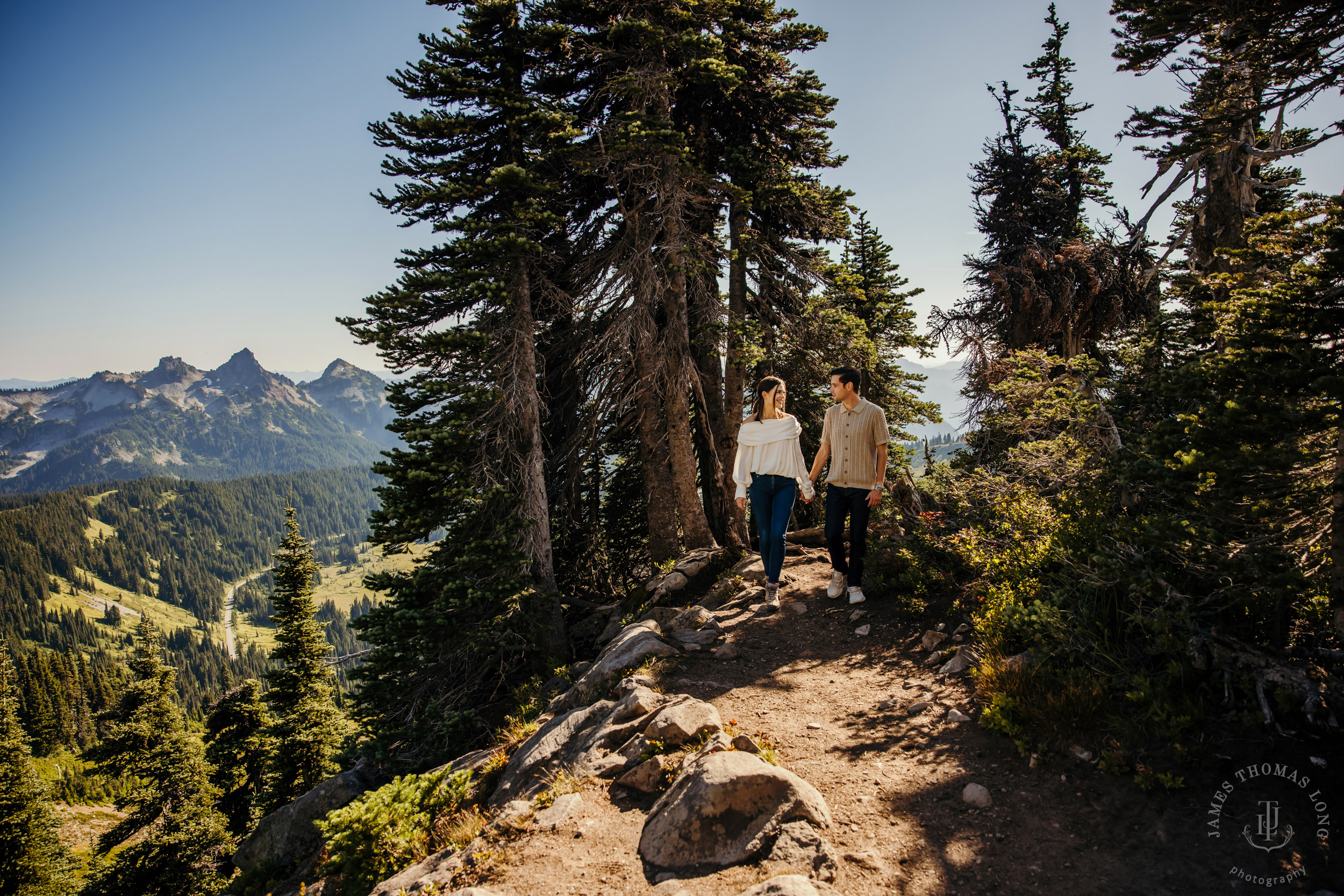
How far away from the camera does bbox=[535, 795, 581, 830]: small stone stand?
4.18 metres

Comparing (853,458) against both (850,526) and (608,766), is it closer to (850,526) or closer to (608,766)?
(850,526)

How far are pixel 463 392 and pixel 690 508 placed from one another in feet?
17.0

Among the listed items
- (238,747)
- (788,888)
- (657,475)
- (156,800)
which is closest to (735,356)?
(657,475)

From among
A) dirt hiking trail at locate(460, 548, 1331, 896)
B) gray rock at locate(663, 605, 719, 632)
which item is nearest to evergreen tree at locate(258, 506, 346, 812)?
gray rock at locate(663, 605, 719, 632)

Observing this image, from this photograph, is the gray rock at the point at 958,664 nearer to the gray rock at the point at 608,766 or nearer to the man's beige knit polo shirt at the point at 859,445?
the man's beige knit polo shirt at the point at 859,445

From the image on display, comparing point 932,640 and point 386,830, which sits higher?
point 932,640

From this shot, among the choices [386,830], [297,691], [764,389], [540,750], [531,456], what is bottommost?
[297,691]

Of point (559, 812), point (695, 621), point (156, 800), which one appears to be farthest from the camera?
point (156, 800)

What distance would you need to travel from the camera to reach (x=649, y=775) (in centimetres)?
437

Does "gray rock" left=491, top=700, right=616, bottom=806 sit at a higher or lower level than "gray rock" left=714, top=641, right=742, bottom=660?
lower

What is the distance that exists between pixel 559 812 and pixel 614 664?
243 cm

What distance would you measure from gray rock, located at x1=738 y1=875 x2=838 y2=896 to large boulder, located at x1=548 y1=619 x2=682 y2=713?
3619 millimetres

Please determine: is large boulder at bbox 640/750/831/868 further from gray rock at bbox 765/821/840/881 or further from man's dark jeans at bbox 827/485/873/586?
man's dark jeans at bbox 827/485/873/586

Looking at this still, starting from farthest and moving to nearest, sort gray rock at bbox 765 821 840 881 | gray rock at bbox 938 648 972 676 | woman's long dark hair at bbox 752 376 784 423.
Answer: woman's long dark hair at bbox 752 376 784 423
gray rock at bbox 938 648 972 676
gray rock at bbox 765 821 840 881
